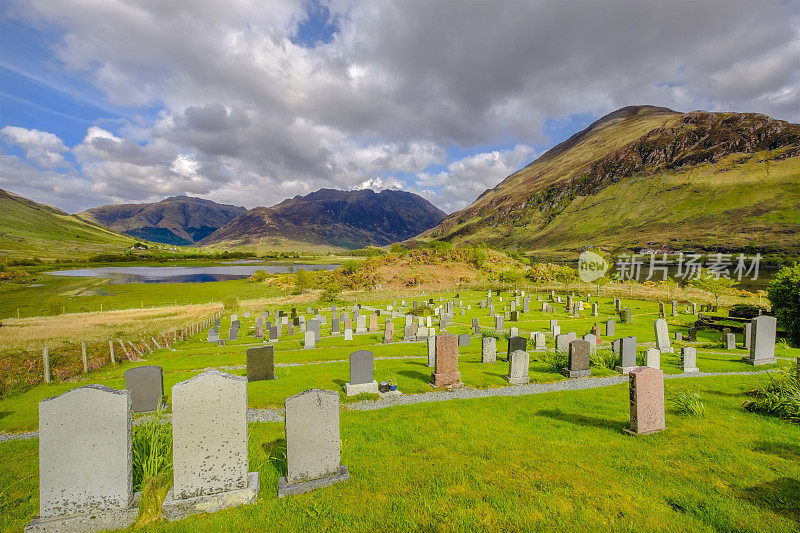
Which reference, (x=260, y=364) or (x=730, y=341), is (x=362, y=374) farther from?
(x=730, y=341)

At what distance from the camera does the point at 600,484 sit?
5.71m

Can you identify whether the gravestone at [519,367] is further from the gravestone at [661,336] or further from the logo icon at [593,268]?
the logo icon at [593,268]

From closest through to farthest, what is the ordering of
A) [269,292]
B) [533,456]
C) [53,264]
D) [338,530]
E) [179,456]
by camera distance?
1. [338,530]
2. [179,456]
3. [533,456]
4. [269,292]
5. [53,264]

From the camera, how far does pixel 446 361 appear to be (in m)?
12.4

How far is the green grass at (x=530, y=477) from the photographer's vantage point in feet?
16.1

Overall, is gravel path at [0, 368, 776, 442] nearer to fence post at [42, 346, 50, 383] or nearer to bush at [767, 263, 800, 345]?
fence post at [42, 346, 50, 383]

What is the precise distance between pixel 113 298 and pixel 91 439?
221 ft

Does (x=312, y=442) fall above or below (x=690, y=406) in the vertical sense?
above

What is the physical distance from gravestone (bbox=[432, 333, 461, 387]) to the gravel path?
17.6 inches

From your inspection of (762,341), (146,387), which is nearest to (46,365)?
(146,387)

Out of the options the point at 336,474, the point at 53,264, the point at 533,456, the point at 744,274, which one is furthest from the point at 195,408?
the point at 53,264

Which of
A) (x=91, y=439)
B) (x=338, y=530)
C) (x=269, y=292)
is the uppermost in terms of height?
(x=91, y=439)

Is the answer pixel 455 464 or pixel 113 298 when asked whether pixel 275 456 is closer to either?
pixel 455 464

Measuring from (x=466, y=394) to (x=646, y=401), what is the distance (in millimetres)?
5301
